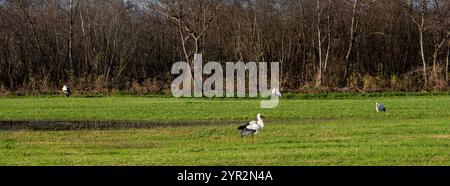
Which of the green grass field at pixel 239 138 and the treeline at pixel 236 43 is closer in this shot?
the green grass field at pixel 239 138

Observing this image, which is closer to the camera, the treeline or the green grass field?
the green grass field

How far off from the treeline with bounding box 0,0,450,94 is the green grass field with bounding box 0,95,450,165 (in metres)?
10.8

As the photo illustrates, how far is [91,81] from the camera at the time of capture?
40.0 metres

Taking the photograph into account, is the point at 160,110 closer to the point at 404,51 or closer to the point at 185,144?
the point at 185,144

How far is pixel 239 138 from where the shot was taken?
17.0 meters

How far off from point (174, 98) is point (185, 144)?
19.1 metres

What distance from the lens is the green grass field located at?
43.2ft

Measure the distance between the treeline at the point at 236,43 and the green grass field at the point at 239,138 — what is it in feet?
35.3

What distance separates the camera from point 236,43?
43469mm

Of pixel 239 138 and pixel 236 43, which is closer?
pixel 239 138

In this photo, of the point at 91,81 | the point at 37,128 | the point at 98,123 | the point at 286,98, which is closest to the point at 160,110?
the point at 98,123

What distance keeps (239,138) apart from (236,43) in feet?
87.6

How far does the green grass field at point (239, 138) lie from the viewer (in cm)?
1317

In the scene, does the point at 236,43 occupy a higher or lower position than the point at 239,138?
higher
